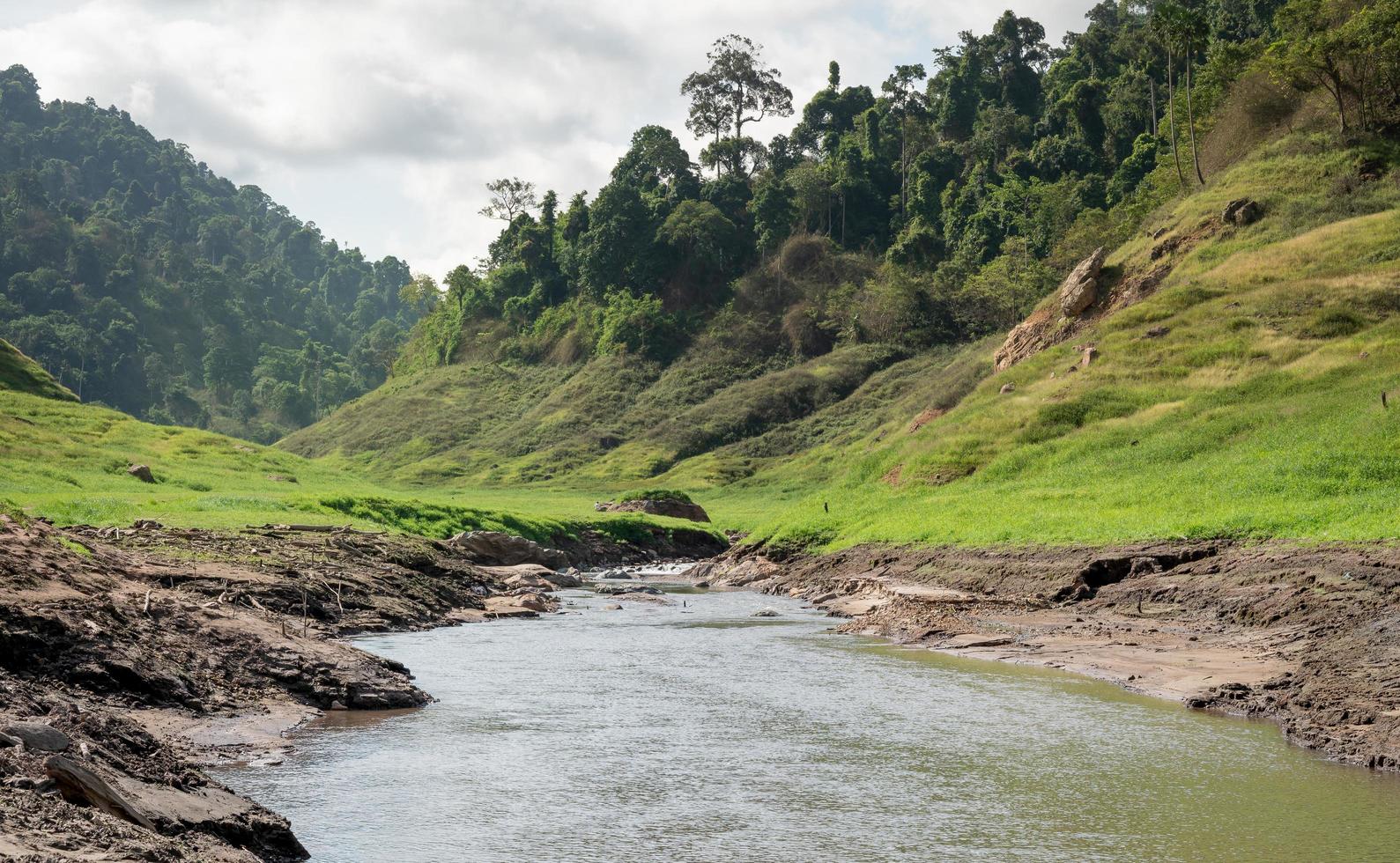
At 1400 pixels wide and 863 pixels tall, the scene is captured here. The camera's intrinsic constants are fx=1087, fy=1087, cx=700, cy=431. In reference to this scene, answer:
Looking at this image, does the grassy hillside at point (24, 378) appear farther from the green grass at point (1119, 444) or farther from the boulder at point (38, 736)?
the boulder at point (38, 736)

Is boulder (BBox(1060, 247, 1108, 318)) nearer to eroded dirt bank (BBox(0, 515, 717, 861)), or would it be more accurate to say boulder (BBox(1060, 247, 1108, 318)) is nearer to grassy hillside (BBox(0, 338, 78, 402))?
eroded dirt bank (BBox(0, 515, 717, 861))

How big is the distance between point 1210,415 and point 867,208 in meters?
103

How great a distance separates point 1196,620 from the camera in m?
23.9

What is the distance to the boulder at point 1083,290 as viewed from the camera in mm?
64438

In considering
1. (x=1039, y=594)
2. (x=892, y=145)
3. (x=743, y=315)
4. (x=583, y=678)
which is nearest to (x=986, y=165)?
(x=892, y=145)

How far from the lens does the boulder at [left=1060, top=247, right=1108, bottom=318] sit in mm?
64438

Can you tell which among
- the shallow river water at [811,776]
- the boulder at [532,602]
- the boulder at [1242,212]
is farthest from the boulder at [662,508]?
the shallow river water at [811,776]

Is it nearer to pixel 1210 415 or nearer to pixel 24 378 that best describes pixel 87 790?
pixel 1210 415

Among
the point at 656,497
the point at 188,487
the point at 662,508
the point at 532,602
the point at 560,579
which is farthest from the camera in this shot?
the point at 656,497

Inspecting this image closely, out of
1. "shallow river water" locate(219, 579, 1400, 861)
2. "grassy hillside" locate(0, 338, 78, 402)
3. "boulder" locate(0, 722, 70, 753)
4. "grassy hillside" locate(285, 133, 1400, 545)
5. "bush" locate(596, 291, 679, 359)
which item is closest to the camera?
"boulder" locate(0, 722, 70, 753)

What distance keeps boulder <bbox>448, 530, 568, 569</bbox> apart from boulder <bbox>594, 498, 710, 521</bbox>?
19.2 metres

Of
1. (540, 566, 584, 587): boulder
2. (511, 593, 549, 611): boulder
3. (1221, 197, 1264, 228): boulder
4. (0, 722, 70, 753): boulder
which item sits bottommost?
(540, 566, 584, 587): boulder

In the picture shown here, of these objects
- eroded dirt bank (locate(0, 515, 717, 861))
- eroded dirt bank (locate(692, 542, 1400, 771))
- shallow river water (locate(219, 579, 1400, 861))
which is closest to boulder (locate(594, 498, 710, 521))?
eroded dirt bank (locate(692, 542, 1400, 771))

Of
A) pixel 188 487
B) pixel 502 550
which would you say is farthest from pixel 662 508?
pixel 188 487
